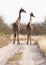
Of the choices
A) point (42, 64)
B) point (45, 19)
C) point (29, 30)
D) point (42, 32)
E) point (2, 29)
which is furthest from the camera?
point (45, 19)

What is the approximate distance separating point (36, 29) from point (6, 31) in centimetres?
601

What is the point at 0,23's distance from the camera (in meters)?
63.7

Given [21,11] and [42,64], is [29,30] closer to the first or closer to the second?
[21,11]

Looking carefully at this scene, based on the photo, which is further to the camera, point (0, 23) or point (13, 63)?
point (0, 23)

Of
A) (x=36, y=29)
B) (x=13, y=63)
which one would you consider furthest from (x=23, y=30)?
(x=13, y=63)

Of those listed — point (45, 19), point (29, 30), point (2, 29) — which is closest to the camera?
point (29, 30)

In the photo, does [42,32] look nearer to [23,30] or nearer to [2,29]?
[23,30]

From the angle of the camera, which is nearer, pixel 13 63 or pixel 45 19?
pixel 13 63

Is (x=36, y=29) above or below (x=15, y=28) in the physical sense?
below

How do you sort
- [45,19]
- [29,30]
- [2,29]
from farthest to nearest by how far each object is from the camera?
[45,19] < [2,29] < [29,30]

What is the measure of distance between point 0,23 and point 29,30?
28.1 metres

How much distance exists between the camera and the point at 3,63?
649 inches

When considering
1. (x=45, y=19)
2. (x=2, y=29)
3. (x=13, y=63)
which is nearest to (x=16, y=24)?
(x=13, y=63)

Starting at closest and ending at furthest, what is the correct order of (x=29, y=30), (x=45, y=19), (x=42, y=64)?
(x=42, y=64)
(x=29, y=30)
(x=45, y=19)
